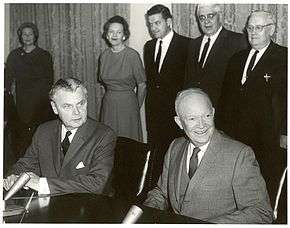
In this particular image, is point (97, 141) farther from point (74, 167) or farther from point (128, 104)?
point (128, 104)

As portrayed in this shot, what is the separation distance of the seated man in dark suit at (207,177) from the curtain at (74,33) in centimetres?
312

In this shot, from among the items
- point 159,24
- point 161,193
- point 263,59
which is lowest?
point 161,193

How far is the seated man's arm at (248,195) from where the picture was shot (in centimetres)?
188

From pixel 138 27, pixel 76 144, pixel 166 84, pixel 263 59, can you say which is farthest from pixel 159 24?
pixel 76 144

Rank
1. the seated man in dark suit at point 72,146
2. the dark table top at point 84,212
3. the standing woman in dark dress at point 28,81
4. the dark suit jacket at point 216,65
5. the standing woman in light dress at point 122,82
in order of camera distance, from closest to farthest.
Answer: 1. the dark table top at point 84,212
2. the seated man in dark suit at point 72,146
3. the dark suit jacket at point 216,65
4. the standing woman in light dress at point 122,82
5. the standing woman in dark dress at point 28,81

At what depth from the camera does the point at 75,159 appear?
2471mm

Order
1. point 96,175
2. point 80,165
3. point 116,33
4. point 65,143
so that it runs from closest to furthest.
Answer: point 96,175 → point 80,165 → point 65,143 → point 116,33

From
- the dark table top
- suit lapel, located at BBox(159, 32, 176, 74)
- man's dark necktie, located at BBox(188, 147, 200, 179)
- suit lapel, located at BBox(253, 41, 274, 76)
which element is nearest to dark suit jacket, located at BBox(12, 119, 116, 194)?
the dark table top

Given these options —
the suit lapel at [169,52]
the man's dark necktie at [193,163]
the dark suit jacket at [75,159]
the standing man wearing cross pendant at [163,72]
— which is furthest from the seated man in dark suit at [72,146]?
the suit lapel at [169,52]

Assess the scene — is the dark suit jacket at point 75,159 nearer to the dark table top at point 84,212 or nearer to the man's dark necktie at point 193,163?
the dark table top at point 84,212

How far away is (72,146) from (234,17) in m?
2.27

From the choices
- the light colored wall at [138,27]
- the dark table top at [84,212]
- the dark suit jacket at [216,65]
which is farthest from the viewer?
the light colored wall at [138,27]

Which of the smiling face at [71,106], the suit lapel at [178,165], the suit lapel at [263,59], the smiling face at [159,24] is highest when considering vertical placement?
the smiling face at [159,24]

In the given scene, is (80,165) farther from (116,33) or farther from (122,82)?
(116,33)
